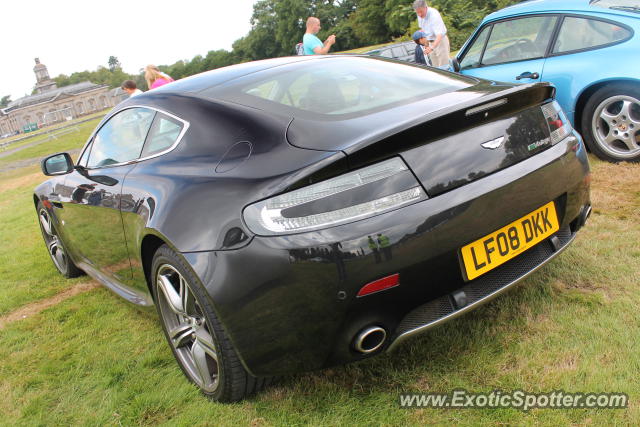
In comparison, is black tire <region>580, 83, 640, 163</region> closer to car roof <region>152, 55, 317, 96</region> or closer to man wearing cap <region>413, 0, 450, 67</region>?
car roof <region>152, 55, 317, 96</region>

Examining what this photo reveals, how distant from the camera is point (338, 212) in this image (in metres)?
1.90

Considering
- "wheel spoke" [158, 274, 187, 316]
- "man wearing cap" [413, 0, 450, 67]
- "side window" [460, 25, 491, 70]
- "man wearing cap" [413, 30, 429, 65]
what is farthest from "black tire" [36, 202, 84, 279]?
"man wearing cap" [413, 0, 450, 67]

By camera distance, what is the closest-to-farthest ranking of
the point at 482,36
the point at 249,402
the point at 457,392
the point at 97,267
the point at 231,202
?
1. the point at 231,202
2. the point at 457,392
3. the point at 249,402
4. the point at 97,267
5. the point at 482,36

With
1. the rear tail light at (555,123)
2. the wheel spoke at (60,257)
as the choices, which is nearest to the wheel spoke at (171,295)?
the rear tail light at (555,123)

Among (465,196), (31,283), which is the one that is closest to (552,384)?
(465,196)

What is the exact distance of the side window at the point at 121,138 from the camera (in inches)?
117

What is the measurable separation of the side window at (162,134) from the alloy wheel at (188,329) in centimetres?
61

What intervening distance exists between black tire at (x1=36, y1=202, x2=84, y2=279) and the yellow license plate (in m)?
3.45

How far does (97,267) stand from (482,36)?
14.5ft

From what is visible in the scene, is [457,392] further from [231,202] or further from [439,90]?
[439,90]

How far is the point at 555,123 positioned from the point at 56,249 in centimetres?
407

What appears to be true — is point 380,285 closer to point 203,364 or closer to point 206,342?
point 206,342

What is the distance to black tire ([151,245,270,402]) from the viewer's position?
85.8 inches

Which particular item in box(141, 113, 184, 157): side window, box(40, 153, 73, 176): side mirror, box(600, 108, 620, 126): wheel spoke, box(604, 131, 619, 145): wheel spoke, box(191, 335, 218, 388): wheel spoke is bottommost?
box(191, 335, 218, 388): wheel spoke
